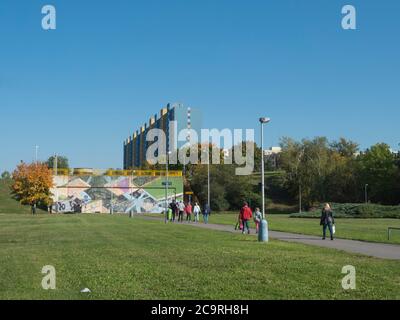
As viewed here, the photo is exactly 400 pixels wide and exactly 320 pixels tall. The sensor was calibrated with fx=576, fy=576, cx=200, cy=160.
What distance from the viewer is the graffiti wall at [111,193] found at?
96.3 metres

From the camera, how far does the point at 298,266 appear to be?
50.5 ft

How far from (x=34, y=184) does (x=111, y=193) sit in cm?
1338

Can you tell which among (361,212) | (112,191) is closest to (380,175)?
(361,212)

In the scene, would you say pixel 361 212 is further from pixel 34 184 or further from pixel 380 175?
pixel 34 184

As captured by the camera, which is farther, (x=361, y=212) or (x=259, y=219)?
(x=361, y=212)

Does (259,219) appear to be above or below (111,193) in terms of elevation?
above

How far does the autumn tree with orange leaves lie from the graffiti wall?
2.01m

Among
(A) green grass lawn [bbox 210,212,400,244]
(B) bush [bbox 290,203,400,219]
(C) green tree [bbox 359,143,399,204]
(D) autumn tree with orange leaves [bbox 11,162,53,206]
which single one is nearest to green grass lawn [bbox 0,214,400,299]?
(A) green grass lawn [bbox 210,212,400,244]

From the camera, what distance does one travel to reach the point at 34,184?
9162cm

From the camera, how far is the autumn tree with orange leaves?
91688mm

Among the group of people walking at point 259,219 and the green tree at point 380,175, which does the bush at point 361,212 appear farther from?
the group of people walking at point 259,219

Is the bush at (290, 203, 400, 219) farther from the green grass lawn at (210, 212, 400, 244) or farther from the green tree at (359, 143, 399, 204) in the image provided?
the green grass lawn at (210, 212, 400, 244)
